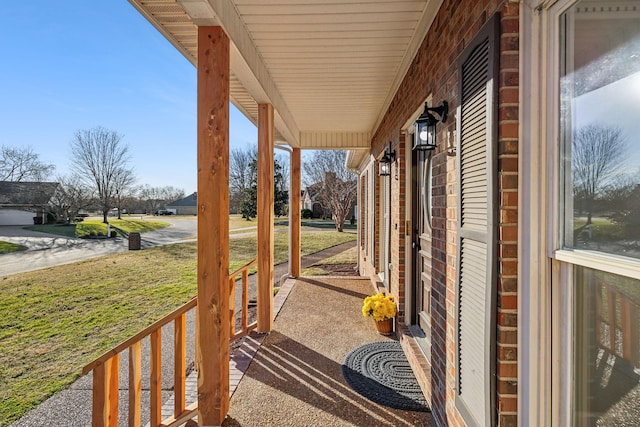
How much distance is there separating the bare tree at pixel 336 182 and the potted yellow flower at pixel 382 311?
1844cm

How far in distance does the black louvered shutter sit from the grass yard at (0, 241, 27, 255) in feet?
69.1

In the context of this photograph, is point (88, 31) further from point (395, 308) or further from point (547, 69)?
point (547, 69)

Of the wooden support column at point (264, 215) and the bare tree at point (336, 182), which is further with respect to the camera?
the bare tree at point (336, 182)

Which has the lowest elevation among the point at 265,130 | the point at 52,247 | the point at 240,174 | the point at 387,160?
the point at 52,247

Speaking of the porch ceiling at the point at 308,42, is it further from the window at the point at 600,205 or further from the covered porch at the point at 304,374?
the covered porch at the point at 304,374

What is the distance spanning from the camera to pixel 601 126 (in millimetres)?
935

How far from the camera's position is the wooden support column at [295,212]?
19.9ft

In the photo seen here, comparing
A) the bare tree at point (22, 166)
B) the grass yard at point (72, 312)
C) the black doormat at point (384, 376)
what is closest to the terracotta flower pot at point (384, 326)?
the black doormat at point (384, 376)

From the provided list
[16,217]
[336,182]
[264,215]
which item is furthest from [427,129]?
[16,217]

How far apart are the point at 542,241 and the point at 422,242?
203 cm

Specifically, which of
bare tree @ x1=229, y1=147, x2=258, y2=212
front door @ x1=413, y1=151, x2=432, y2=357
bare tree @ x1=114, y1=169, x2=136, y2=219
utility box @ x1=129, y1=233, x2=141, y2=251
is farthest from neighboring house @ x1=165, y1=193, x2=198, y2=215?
front door @ x1=413, y1=151, x2=432, y2=357

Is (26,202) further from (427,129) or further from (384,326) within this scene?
(427,129)

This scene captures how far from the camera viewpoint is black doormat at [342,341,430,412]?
2361mm

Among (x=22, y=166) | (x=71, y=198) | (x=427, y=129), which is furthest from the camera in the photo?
(x=71, y=198)
